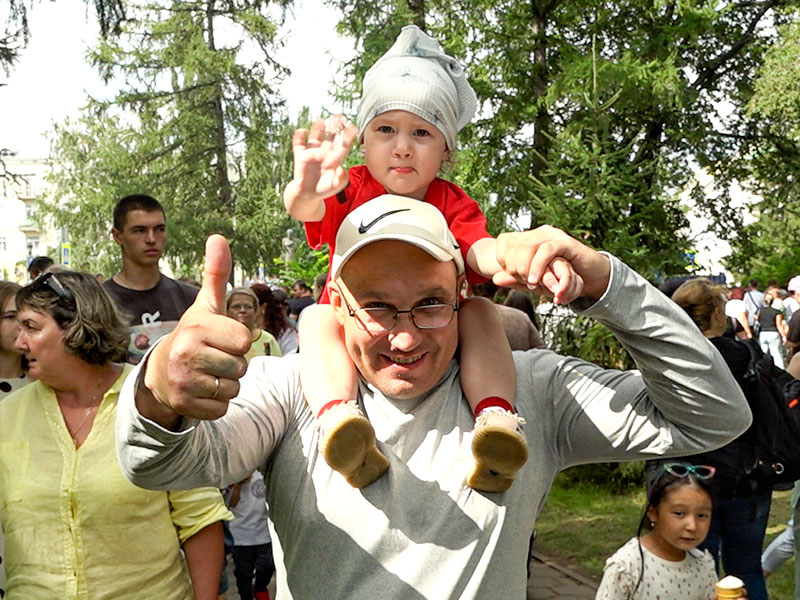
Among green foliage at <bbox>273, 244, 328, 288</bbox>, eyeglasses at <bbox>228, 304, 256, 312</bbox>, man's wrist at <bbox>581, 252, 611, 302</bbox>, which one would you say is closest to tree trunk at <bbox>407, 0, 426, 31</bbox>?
green foliage at <bbox>273, 244, 328, 288</bbox>

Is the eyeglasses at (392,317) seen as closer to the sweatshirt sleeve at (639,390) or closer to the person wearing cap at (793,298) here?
the sweatshirt sleeve at (639,390)

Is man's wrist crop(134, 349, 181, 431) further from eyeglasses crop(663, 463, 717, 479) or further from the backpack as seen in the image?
Result: the backpack

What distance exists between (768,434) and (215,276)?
12.7 ft

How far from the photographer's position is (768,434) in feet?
16.0

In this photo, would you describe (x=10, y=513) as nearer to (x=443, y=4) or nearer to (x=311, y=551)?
(x=311, y=551)

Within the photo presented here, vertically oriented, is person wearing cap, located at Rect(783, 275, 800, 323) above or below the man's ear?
above

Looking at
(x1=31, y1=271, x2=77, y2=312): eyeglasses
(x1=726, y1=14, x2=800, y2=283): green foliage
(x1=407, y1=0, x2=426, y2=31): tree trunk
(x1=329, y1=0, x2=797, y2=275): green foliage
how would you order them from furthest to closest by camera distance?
(x1=726, y1=14, x2=800, y2=283): green foliage < (x1=407, y1=0, x2=426, y2=31): tree trunk < (x1=329, y1=0, x2=797, y2=275): green foliage < (x1=31, y1=271, x2=77, y2=312): eyeglasses

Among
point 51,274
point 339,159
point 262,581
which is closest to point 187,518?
point 51,274

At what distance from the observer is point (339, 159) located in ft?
7.30

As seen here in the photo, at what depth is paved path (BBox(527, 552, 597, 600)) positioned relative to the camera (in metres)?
6.33

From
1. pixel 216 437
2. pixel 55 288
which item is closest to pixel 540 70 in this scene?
pixel 55 288

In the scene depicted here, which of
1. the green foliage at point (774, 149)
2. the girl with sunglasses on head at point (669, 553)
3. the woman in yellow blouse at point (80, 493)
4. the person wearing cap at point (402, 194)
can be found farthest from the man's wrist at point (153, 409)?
the green foliage at point (774, 149)

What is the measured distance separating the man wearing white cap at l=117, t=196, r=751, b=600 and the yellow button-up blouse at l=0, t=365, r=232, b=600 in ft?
2.84

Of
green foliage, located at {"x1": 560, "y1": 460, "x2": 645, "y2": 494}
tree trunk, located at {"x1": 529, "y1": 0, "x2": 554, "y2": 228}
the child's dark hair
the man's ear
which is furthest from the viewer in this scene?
tree trunk, located at {"x1": 529, "y1": 0, "x2": 554, "y2": 228}
